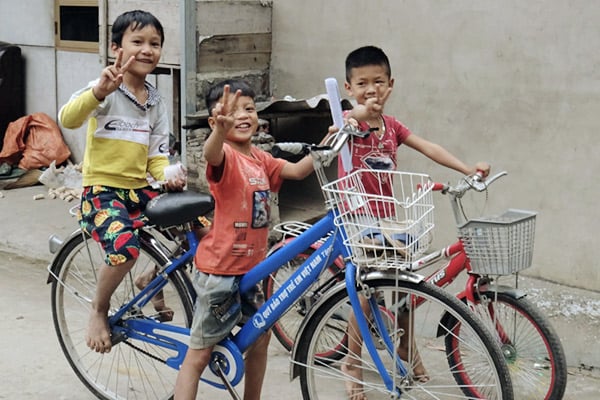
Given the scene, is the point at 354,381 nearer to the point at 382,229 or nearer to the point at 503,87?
the point at 382,229

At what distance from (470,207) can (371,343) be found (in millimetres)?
2800

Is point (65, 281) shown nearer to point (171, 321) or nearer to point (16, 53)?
point (171, 321)

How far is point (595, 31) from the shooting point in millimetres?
5289

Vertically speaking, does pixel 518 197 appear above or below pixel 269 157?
below

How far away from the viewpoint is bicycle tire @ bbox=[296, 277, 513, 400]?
125 inches

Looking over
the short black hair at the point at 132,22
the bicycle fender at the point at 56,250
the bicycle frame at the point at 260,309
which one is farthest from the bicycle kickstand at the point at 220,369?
the short black hair at the point at 132,22

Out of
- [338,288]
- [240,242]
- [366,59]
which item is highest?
[366,59]

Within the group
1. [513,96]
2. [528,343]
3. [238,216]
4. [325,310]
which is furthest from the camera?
[513,96]

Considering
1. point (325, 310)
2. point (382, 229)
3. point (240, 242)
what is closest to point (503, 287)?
point (325, 310)

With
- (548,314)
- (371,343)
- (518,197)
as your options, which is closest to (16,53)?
(518,197)

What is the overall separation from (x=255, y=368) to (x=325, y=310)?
1.90 ft

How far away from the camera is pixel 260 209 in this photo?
139 inches

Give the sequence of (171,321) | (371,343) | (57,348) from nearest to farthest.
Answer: (371,343), (171,321), (57,348)

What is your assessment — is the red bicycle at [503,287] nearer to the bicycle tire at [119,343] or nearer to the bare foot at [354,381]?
the bare foot at [354,381]
